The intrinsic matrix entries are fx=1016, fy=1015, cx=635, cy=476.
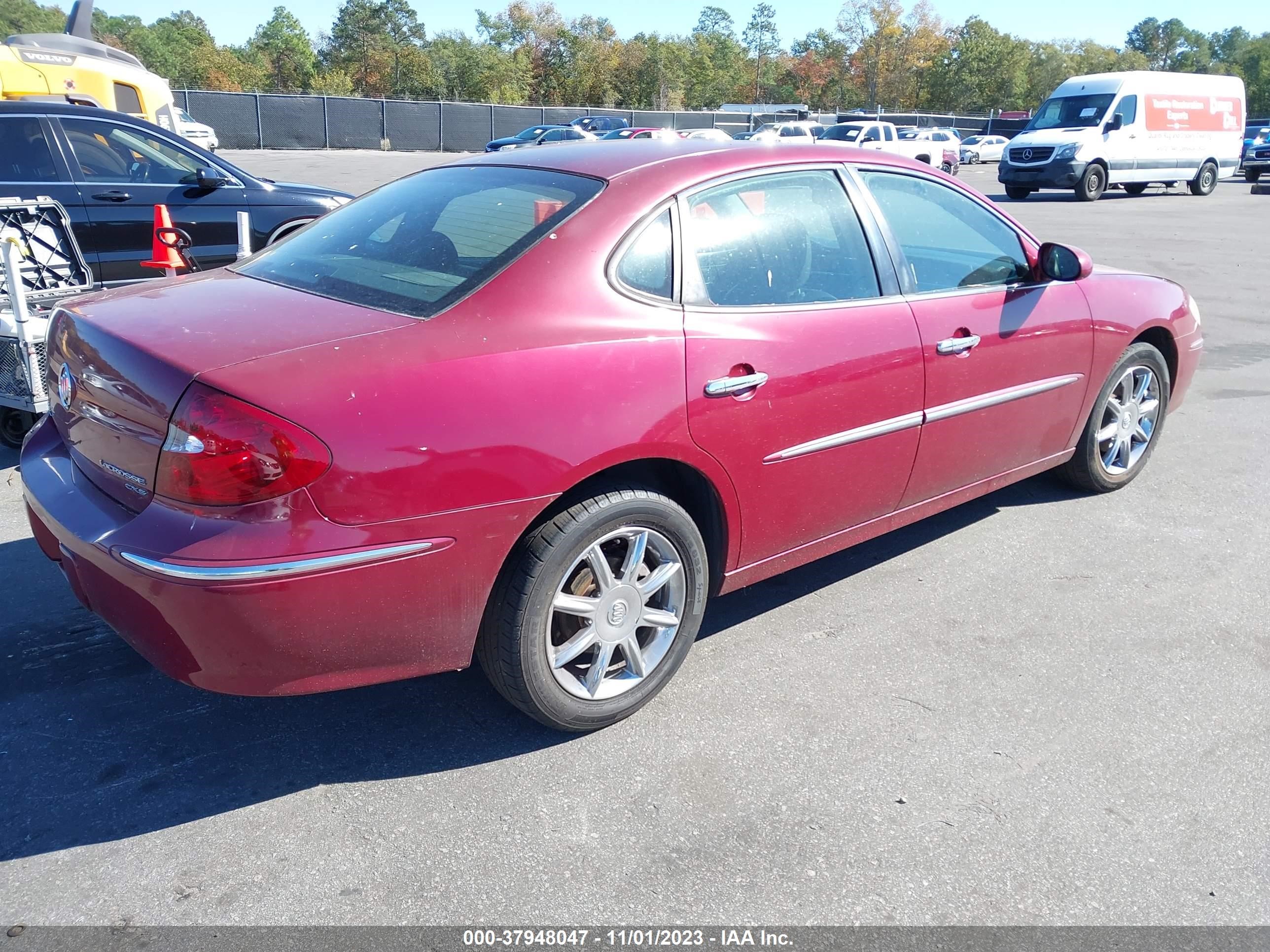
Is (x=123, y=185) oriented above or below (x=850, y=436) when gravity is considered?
above

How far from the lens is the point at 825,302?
3.40m

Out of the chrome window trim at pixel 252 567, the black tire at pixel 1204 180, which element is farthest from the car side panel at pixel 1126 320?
the black tire at pixel 1204 180

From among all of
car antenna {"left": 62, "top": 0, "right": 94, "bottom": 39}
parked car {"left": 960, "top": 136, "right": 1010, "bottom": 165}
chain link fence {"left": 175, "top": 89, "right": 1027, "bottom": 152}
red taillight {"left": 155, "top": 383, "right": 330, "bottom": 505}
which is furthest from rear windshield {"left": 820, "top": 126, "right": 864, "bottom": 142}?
red taillight {"left": 155, "top": 383, "right": 330, "bottom": 505}

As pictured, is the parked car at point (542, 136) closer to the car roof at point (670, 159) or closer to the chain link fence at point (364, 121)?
the chain link fence at point (364, 121)

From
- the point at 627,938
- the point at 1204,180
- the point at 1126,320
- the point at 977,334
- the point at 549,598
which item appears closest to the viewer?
the point at 627,938

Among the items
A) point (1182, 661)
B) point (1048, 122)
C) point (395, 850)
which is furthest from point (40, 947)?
point (1048, 122)

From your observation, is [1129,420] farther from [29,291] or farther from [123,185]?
[123,185]

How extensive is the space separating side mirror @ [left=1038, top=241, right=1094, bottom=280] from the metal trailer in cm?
395

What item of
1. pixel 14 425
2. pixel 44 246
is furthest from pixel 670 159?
pixel 44 246

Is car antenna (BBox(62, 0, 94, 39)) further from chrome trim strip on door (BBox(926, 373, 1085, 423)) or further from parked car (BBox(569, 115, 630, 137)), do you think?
parked car (BBox(569, 115, 630, 137))

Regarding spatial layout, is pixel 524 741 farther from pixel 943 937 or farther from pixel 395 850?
pixel 943 937

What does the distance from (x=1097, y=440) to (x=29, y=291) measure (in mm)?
5723

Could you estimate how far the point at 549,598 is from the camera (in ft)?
9.03

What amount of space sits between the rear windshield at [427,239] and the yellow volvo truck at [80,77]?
10.8 meters
